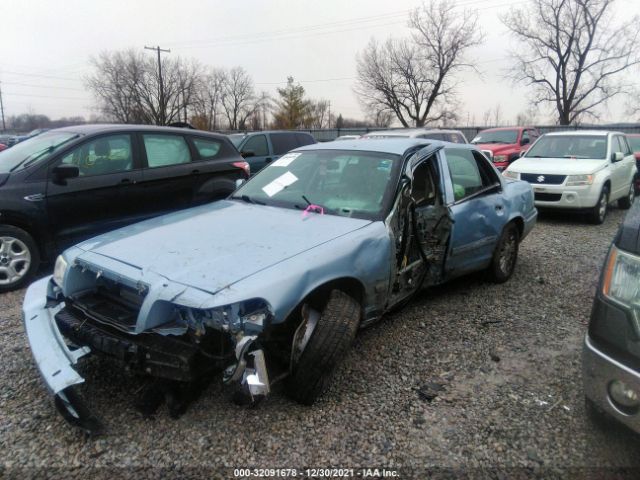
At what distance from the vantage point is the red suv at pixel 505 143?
1271cm

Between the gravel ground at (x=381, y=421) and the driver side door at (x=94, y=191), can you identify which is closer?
the gravel ground at (x=381, y=421)

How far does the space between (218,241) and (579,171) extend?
295 inches

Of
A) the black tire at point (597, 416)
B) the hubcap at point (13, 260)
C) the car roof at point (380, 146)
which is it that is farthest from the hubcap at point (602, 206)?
the hubcap at point (13, 260)

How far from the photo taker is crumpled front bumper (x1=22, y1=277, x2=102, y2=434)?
2143 millimetres

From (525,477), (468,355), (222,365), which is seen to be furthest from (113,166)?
(525,477)

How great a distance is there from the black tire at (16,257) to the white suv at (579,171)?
7824 millimetres

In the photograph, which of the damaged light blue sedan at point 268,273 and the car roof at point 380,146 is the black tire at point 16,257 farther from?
the car roof at point 380,146

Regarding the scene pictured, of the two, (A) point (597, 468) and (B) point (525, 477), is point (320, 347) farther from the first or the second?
(A) point (597, 468)

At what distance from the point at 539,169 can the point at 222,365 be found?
790cm

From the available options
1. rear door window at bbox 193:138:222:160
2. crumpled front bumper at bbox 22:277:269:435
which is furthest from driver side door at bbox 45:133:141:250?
crumpled front bumper at bbox 22:277:269:435

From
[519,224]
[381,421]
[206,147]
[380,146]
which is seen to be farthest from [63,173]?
[519,224]

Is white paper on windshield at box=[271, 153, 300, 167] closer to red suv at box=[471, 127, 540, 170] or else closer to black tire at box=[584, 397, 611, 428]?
black tire at box=[584, 397, 611, 428]

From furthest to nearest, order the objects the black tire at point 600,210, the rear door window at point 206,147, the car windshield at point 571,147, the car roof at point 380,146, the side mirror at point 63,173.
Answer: the car windshield at point 571,147 → the black tire at point 600,210 → the rear door window at point 206,147 → the side mirror at point 63,173 → the car roof at point 380,146

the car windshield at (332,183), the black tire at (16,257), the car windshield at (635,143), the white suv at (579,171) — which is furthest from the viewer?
the car windshield at (635,143)
